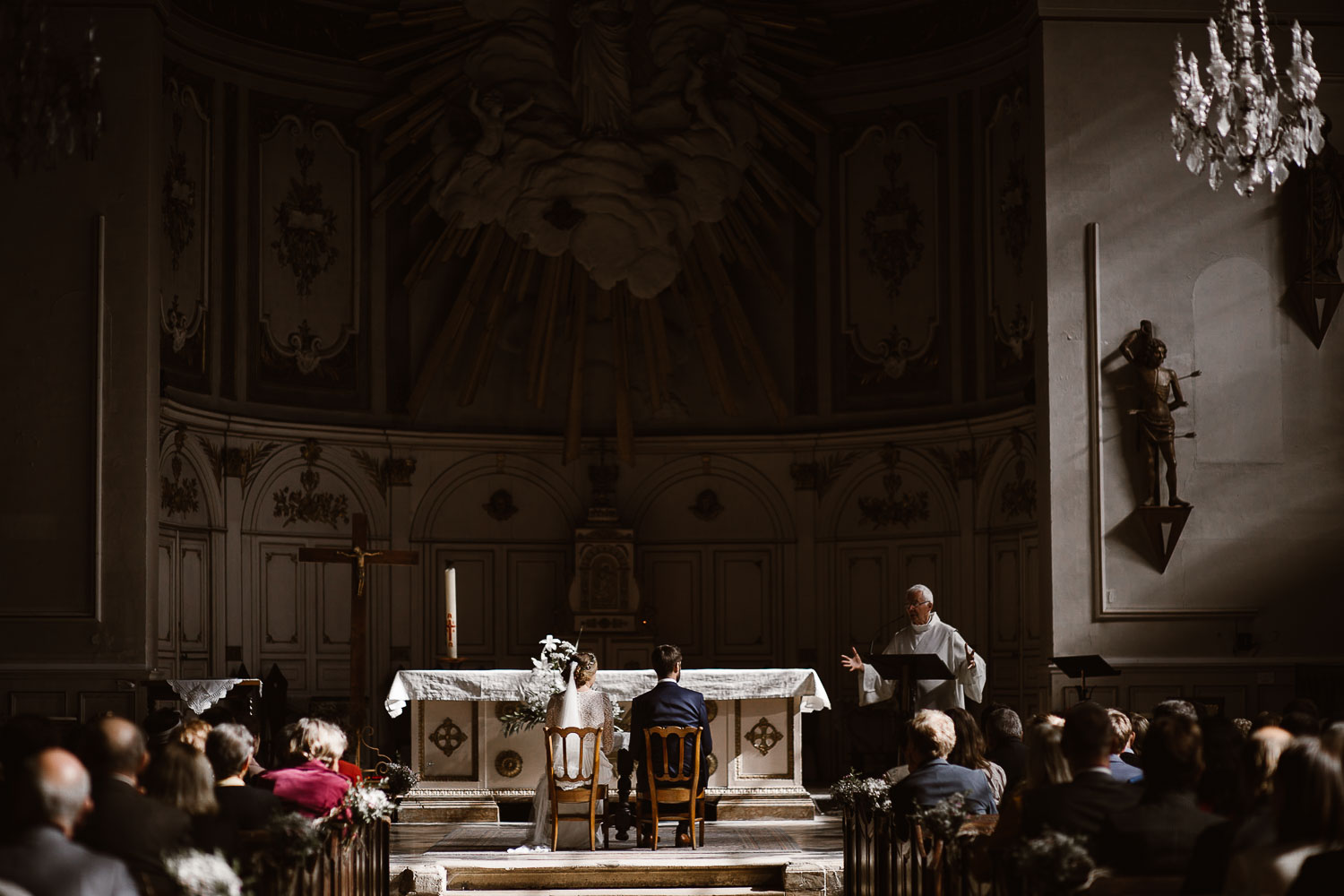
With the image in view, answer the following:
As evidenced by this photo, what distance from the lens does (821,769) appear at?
49.4 ft

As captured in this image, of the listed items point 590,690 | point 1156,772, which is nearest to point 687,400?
point 590,690

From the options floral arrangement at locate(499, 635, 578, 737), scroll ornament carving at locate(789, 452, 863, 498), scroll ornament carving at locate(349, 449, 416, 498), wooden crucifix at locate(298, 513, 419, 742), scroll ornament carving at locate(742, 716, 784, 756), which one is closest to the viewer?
floral arrangement at locate(499, 635, 578, 737)

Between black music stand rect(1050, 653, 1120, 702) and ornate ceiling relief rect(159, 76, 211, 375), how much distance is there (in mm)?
7473

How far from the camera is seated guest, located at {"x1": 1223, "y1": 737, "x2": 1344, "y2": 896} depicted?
13.1 ft

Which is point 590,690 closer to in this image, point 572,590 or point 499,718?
point 499,718

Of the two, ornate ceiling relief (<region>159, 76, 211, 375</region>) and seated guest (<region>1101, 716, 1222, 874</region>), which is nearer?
seated guest (<region>1101, 716, 1222, 874</region>)

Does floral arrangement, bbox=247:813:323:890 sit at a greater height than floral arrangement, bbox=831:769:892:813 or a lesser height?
greater

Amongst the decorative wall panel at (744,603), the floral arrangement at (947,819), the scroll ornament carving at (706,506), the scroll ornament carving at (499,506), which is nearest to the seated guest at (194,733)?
the floral arrangement at (947,819)

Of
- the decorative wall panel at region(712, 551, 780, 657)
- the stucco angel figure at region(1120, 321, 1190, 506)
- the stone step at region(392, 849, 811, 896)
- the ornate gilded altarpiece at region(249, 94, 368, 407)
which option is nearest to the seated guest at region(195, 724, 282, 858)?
the stone step at region(392, 849, 811, 896)

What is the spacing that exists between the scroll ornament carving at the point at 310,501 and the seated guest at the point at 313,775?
8.34m

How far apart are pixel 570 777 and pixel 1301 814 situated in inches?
247

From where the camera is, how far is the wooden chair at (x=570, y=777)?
9.67 metres

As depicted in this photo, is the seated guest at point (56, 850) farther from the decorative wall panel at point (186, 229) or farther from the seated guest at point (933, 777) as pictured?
the decorative wall panel at point (186, 229)

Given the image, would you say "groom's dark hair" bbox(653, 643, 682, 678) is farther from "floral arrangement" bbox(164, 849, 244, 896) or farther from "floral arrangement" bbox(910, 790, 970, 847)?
"floral arrangement" bbox(164, 849, 244, 896)
